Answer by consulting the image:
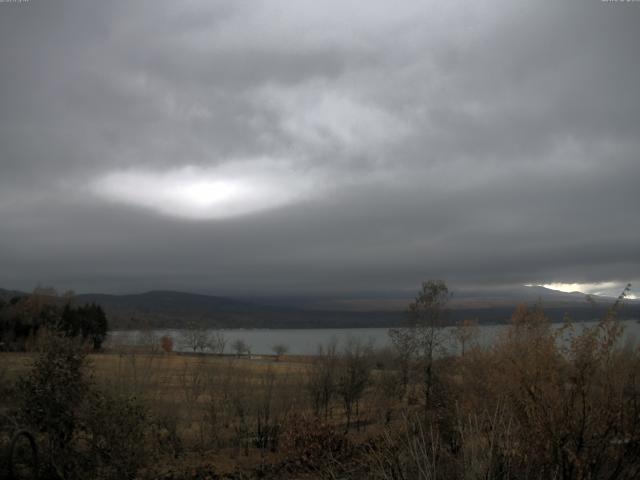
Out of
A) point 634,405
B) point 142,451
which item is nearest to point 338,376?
point 142,451

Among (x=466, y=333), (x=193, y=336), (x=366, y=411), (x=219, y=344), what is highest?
(x=466, y=333)

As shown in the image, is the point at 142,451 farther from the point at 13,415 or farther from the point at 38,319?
the point at 38,319

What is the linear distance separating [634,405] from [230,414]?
17.2 metres

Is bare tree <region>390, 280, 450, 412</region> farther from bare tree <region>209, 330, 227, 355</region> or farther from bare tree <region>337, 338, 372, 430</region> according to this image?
bare tree <region>209, 330, 227, 355</region>

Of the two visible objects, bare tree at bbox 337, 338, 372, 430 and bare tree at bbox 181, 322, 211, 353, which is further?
bare tree at bbox 181, 322, 211, 353

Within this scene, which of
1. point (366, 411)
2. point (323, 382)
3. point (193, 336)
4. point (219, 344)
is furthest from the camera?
point (193, 336)

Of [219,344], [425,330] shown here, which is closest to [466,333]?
[425,330]

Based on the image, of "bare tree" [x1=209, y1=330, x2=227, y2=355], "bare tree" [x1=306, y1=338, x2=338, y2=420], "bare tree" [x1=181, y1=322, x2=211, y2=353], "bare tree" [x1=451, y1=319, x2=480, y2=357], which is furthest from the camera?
"bare tree" [x1=181, y1=322, x2=211, y2=353]

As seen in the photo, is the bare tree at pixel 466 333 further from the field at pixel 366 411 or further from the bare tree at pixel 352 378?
the bare tree at pixel 352 378

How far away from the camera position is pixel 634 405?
22.5 feet

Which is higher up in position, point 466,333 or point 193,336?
point 466,333

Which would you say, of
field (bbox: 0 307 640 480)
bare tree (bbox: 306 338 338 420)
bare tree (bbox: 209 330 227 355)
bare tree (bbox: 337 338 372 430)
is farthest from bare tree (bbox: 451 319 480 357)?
bare tree (bbox: 209 330 227 355)

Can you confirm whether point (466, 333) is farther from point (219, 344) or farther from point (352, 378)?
point (219, 344)

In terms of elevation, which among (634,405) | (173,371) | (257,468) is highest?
(634,405)
